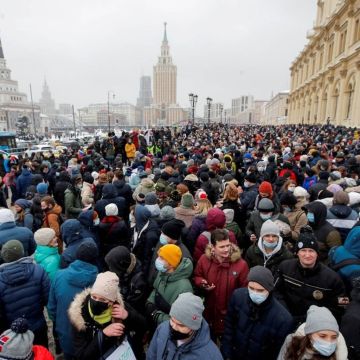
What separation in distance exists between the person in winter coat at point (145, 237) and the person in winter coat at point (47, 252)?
1034mm

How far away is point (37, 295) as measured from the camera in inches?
117

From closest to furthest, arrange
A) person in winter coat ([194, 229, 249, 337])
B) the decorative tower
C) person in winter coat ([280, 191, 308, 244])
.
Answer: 1. person in winter coat ([194, 229, 249, 337])
2. person in winter coat ([280, 191, 308, 244])
3. the decorative tower

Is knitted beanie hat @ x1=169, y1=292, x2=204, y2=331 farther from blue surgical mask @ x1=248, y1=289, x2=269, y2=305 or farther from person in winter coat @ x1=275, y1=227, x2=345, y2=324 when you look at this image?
person in winter coat @ x1=275, y1=227, x2=345, y2=324

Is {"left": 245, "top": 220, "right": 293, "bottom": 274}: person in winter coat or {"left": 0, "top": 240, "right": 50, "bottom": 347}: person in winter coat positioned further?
{"left": 245, "top": 220, "right": 293, "bottom": 274}: person in winter coat

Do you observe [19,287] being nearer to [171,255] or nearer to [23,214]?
[171,255]

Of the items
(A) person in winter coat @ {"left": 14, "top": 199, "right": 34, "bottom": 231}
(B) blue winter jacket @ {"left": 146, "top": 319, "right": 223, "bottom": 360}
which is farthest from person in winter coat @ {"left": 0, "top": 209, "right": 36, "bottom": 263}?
→ (B) blue winter jacket @ {"left": 146, "top": 319, "right": 223, "bottom": 360}

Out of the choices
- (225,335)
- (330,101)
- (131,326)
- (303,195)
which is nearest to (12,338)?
(131,326)

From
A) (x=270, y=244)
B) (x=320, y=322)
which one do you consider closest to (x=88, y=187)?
(x=270, y=244)

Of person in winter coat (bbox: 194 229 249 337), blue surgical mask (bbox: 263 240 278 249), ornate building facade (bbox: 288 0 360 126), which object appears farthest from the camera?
ornate building facade (bbox: 288 0 360 126)

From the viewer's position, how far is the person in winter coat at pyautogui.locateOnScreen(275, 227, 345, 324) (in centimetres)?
262

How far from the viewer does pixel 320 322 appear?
1972 millimetres

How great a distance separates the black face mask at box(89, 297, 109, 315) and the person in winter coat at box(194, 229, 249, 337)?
44.5 inches

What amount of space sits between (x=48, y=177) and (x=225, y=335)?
7.41m

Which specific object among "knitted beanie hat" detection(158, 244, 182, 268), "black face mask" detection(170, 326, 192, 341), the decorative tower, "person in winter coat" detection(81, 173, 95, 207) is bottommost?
"black face mask" detection(170, 326, 192, 341)
